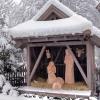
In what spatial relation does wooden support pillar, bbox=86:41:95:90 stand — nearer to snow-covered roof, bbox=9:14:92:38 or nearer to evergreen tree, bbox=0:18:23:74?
snow-covered roof, bbox=9:14:92:38

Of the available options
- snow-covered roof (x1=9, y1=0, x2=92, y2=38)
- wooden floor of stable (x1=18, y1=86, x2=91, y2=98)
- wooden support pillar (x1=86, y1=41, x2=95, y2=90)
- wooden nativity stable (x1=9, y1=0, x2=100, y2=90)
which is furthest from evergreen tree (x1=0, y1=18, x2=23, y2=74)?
wooden support pillar (x1=86, y1=41, x2=95, y2=90)

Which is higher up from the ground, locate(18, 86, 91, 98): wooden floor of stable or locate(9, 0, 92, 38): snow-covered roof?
locate(9, 0, 92, 38): snow-covered roof

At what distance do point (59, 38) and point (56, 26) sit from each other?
587mm

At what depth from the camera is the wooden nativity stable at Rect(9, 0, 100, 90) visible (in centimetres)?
1158

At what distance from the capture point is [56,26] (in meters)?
11.9

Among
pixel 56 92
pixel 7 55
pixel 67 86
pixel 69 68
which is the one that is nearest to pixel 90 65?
pixel 69 68

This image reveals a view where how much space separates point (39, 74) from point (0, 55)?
90.3 inches

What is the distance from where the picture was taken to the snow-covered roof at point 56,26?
37.0 ft

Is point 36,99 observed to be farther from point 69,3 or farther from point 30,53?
point 69,3

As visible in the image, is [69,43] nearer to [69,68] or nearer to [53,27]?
[53,27]

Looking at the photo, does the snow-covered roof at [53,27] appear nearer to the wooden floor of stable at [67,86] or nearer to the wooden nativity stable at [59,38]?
the wooden nativity stable at [59,38]

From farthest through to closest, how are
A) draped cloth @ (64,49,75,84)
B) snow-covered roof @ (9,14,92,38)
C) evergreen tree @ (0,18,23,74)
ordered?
evergreen tree @ (0,18,23,74)
draped cloth @ (64,49,75,84)
snow-covered roof @ (9,14,92,38)

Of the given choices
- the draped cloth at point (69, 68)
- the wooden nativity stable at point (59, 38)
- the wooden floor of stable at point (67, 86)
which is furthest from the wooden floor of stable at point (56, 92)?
the draped cloth at point (69, 68)

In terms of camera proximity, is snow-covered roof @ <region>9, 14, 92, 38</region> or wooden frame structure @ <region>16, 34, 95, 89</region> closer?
snow-covered roof @ <region>9, 14, 92, 38</region>
